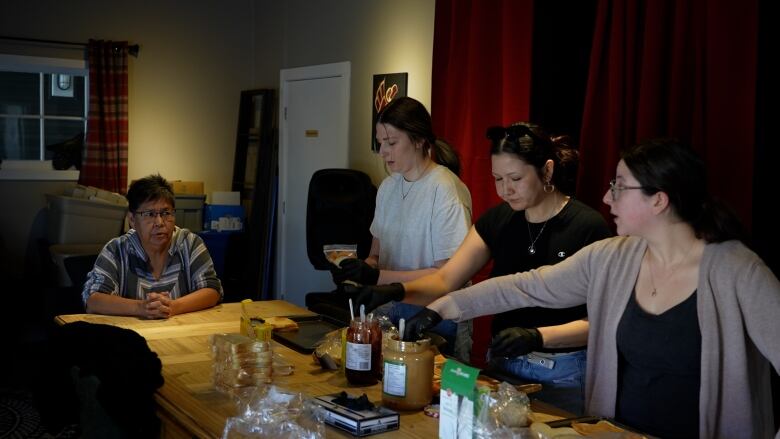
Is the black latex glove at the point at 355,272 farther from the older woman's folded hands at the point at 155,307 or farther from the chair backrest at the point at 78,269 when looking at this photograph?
the chair backrest at the point at 78,269

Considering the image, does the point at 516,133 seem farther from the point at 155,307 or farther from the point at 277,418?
the point at 155,307

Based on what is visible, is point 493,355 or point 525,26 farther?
point 525,26

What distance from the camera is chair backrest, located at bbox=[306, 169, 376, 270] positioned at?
17.9ft

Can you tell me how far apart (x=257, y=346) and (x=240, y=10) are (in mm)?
6176

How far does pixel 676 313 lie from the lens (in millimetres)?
1989

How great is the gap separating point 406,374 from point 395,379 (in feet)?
0.10

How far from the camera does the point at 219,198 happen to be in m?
7.31

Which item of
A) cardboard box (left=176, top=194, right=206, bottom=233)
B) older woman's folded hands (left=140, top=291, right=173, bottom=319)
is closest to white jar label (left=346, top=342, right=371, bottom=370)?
older woman's folded hands (left=140, top=291, right=173, bottom=319)

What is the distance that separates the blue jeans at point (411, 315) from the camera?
2918 mm

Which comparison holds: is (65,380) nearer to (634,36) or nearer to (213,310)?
(213,310)

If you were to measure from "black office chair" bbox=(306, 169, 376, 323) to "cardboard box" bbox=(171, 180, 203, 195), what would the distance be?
6.60 feet

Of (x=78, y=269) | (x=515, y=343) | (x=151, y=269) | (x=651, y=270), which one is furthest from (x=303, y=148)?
(x=651, y=270)

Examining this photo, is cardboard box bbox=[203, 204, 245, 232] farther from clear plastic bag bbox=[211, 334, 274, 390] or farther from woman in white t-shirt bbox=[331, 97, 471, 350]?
clear plastic bag bbox=[211, 334, 274, 390]

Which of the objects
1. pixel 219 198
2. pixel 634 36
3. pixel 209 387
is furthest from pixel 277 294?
pixel 209 387
